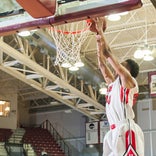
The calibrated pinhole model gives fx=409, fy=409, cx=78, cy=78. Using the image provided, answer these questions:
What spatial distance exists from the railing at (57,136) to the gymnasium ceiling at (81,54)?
404 cm

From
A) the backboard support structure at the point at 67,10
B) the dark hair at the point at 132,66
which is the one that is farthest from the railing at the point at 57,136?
the dark hair at the point at 132,66

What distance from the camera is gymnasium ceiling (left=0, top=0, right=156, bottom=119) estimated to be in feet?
42.1

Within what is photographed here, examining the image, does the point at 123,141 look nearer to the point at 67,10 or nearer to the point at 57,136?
the point at 67,10

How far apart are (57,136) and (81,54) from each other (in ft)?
31.3

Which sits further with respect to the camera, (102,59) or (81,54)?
(81,54)

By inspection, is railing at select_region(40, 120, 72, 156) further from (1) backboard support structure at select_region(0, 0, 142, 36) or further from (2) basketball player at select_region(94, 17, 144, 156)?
(2) basketball player at select_region(94, 17, 144, 156)

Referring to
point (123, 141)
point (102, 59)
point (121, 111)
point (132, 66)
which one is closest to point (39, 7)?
point (102, 59)

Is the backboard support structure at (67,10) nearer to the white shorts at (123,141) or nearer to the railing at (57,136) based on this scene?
the white shorts at (123,141)

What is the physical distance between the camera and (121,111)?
3.92 metres

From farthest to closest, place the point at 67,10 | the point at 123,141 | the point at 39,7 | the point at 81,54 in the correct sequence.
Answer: the point at 81,54 → the point at 67,10 → the point at 39,7 → the point at 123,141

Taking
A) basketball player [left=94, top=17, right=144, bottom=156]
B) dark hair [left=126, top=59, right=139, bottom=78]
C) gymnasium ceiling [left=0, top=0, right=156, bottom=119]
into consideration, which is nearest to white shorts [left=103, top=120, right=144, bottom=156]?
basketball player [left=94, top=17, right=144, bottom=156]

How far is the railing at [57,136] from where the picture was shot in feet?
79.2

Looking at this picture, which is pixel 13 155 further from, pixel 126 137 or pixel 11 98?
pixel 126 137

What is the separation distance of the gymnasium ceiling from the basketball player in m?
6.88
